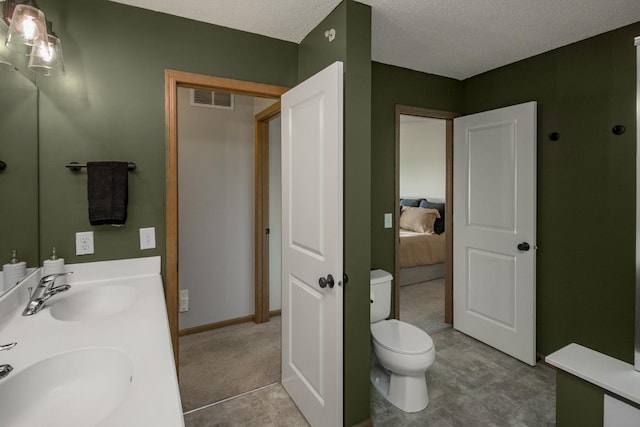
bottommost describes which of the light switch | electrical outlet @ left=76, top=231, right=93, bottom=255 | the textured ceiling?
electrical outlet @ left=76, top=231, right=93, bottom=255

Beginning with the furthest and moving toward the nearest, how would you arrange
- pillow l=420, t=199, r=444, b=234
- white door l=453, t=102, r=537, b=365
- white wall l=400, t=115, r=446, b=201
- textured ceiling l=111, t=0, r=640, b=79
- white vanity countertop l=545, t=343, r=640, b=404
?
white wall l=400, t=115, r=446, b=201
pillow l=420, t=199, r=444, b=234
white door l=453, t=102, r=537, b=365
textured ceiling l=111, t=0, r=640, b=79
white vanity countertop l=545, t=343, r=640, b=404

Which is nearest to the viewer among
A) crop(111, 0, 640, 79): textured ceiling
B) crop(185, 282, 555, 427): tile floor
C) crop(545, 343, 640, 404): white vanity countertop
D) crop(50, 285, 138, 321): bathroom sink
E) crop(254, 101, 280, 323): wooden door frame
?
crop(545, 343, 640, 404): white vanity countertop

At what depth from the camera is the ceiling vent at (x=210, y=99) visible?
10.2 feet

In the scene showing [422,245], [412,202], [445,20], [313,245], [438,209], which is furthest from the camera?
[412,202]

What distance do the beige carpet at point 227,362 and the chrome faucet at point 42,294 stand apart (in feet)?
3.65

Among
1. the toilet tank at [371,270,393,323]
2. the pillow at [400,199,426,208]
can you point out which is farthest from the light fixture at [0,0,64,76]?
the pillow at [400,199,426,208]

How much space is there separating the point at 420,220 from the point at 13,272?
473cm

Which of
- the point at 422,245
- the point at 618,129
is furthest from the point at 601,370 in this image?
the point at 422,245

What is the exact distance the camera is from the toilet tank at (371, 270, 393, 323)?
2363 mm

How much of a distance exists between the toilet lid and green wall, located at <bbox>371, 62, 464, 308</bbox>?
0.52m

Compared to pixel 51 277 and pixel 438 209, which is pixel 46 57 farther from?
pixel 438 209

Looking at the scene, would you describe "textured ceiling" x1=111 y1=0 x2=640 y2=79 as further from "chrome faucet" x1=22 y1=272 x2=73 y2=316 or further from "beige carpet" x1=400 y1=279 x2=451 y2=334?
"beige carpet" x1=400 y1=279 x2=451 y2=334

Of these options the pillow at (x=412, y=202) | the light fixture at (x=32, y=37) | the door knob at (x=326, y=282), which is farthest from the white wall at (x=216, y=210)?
the pillow at (x=412, y=202)

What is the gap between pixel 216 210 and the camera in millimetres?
3244
